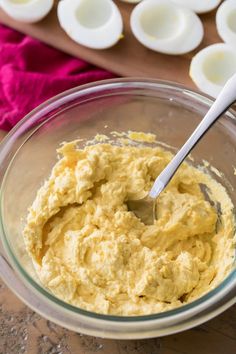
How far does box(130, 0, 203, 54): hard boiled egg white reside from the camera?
94.2 inches

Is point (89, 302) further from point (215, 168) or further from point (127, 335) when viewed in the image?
point (215, 168)

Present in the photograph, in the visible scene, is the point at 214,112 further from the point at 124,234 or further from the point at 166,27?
the point at 166,27

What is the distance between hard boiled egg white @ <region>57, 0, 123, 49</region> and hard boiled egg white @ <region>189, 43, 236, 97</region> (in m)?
0.33

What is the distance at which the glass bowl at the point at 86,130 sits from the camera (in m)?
1.84

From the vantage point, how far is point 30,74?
7.71 feet

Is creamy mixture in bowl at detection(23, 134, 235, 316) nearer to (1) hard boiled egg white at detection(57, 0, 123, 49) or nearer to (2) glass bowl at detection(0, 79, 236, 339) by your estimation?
(2) glass bowl at detection(0, 79, 236, 339)

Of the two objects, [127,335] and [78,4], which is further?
[78,4]

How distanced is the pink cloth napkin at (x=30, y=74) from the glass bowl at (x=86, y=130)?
289 millimetres

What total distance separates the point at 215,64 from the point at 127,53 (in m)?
0.34

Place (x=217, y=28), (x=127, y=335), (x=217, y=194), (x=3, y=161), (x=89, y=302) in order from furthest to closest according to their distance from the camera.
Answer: (x=217, y=28), (x=217, y=194), (x=3, y=161), (x=89, y=302), (x=127, y=335)

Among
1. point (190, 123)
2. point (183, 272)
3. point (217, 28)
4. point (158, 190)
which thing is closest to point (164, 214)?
point (158, 190)

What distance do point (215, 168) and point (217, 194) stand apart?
9 centimetres

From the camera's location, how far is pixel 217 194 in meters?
2.01

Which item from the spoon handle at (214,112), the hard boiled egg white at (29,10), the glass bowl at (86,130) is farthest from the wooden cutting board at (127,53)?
the spoon handle at (214,112)
